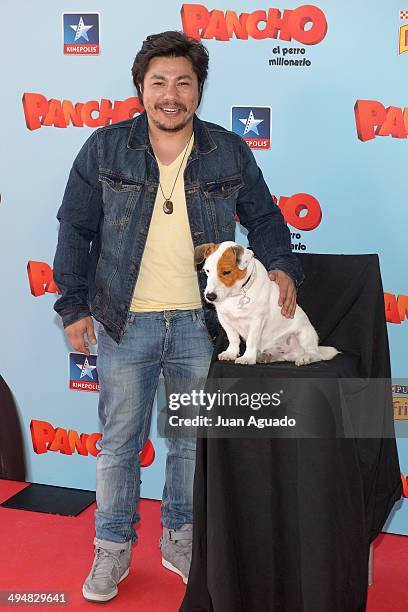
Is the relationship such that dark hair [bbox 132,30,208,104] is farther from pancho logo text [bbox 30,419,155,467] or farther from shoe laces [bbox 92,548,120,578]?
pancho logo text [bbox 30,419,155,467]

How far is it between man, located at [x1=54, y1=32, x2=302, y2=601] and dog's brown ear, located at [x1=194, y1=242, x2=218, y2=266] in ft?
0.28

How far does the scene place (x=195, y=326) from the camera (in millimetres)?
2201

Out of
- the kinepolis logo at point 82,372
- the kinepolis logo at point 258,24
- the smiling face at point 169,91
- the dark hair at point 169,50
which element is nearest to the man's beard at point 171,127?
the smiling face at point 169,91

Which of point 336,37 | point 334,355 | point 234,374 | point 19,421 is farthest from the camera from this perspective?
point 19,421

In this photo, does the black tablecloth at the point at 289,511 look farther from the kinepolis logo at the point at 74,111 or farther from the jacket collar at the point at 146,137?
the kinepolis logo at the point at 74,111

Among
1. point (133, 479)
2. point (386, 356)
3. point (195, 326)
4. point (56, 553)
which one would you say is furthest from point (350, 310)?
point (56, 553)

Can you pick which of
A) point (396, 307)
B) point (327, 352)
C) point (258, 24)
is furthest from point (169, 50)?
point (396, 307)

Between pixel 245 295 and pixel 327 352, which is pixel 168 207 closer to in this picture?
pixel 245 295

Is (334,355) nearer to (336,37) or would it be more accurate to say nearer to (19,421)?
(336,37)

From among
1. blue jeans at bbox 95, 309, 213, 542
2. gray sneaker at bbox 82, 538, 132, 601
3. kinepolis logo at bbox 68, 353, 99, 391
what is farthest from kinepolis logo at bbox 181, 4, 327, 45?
gray sneaker at bbox 82, 538, 132, 601

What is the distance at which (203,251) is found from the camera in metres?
2.02

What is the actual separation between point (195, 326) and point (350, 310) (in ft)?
1.55

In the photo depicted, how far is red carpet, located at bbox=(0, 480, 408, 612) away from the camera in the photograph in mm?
2361

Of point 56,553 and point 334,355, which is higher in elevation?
point 334,355
